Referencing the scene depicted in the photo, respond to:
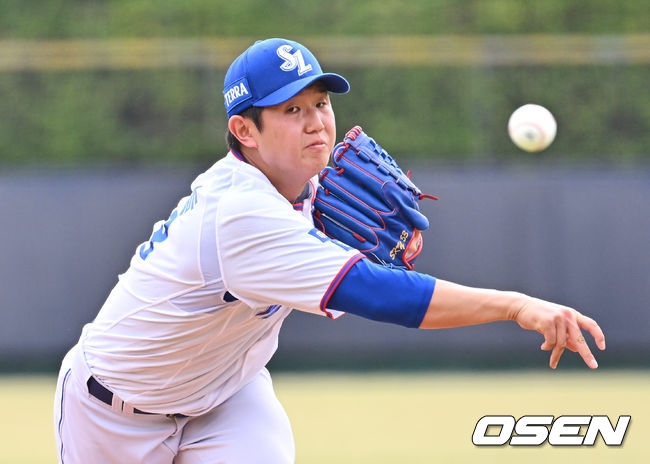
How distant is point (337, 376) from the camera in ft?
30.7

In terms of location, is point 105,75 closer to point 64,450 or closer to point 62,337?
point 62,337

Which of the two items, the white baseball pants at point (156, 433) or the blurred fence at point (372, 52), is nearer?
the white baseball pants at point (156, 433)

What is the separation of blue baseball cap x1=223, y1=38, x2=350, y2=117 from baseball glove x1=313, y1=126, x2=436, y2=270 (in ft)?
1.18

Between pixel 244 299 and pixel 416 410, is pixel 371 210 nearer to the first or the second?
pixel 244 299

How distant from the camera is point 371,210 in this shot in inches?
136

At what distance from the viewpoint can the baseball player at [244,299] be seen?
290 centimetres

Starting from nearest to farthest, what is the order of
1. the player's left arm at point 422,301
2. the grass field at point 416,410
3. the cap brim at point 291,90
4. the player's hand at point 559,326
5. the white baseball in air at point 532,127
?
1. the player's hand at point 559,326
2. the player's left arm at point 422,301
3. the cap brim at point 291,90
4. the white baseball in air at point 532,127
5. the grass field at point 416,410

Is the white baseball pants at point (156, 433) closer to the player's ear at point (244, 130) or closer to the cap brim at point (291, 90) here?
the player's ear at point (244, 130)

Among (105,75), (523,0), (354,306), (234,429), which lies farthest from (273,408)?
(523,0)

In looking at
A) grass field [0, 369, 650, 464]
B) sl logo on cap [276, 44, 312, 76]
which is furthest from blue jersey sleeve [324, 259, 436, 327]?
grass field [0, 369, 650, 464]

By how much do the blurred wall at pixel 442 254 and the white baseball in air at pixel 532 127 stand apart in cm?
505

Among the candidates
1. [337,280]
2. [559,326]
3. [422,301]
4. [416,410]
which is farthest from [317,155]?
[416,410]

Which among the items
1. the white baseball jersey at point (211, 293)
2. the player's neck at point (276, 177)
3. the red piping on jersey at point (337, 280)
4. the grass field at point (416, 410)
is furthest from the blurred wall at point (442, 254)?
the red piping on jersey at point (337, 280)

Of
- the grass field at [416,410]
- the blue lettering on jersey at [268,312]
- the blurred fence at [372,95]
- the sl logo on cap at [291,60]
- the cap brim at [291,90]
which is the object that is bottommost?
the grass field at [416,410]
